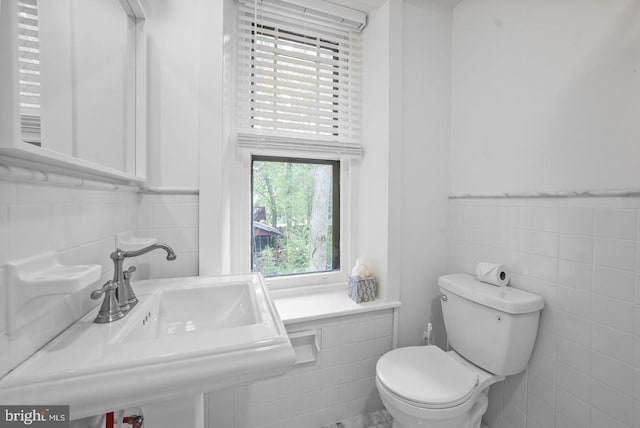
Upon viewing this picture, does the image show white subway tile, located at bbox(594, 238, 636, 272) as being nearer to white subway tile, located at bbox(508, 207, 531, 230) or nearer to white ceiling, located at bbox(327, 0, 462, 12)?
white subway tile, located at bbox(508, 207, 531, 230)

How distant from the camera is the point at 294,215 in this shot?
156 centimetres

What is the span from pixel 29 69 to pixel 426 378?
1.47 m

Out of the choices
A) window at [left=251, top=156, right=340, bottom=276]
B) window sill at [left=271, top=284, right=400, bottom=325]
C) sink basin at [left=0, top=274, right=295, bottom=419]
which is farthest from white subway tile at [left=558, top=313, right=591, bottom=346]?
sink basin at [left=0, top=274, right=295, bottom=419]

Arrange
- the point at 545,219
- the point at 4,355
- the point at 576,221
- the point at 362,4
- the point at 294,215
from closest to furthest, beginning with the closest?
the point at 4,355 → the point at 576,221 → the point at 545,219 → the point at 362,4 → the point at 294,215

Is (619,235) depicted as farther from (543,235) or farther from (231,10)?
(231,10)

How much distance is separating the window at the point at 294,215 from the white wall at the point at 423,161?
1.43 ft

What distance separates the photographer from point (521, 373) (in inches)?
48.4

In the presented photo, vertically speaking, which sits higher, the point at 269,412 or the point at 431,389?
the point at 431,389

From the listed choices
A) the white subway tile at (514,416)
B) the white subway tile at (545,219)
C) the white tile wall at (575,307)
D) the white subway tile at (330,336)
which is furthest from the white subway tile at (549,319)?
the white subway tile at (330,336)

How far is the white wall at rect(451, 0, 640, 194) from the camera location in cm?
92

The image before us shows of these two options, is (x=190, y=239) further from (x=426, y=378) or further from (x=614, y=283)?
(x=614, y=283)

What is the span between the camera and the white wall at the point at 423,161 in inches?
58.2

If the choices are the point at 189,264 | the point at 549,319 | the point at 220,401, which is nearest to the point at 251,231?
the point at 189,264

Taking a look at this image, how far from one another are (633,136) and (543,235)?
442mm
